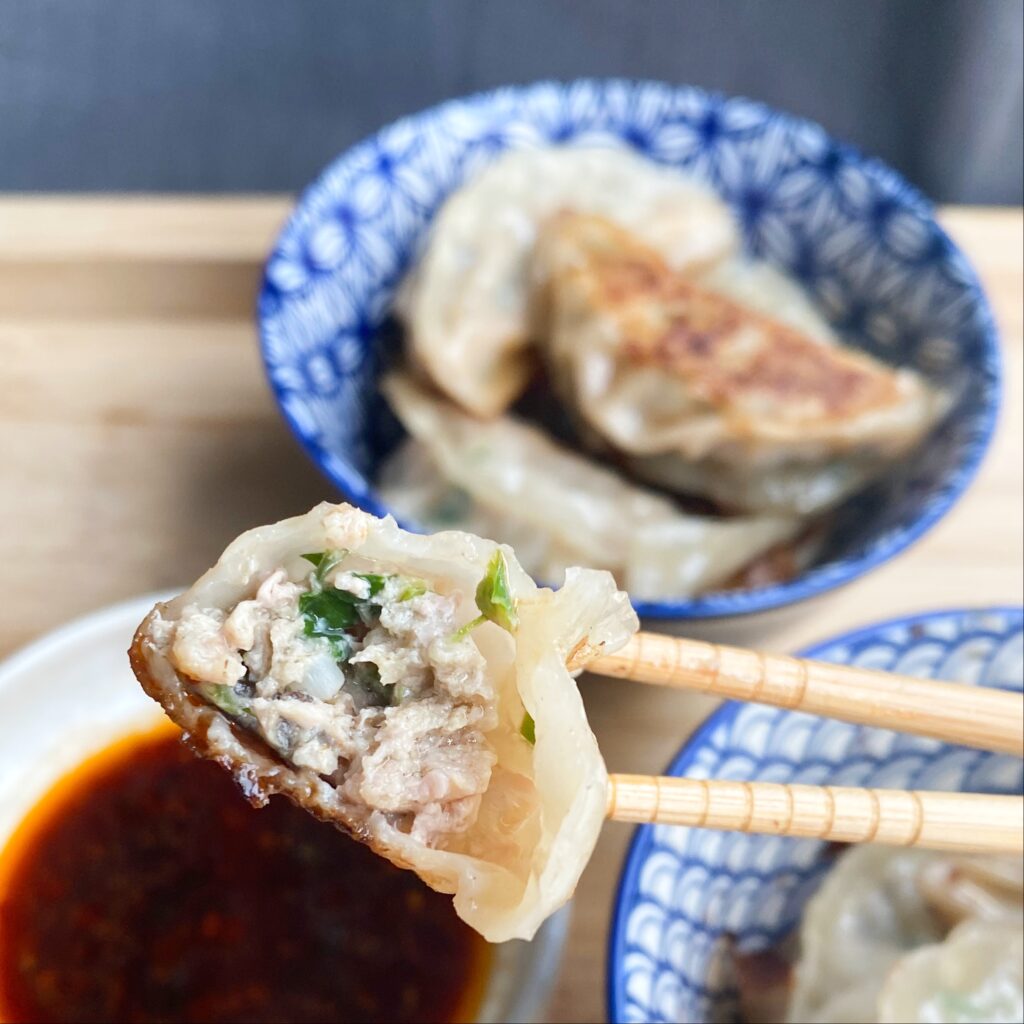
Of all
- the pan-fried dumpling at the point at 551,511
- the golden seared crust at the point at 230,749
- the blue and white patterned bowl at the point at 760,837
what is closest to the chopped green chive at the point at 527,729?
the golden seared crust at the point at 230,749

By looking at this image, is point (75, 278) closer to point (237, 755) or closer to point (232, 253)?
point (232, 253)

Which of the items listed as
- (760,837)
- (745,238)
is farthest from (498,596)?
(745,238)

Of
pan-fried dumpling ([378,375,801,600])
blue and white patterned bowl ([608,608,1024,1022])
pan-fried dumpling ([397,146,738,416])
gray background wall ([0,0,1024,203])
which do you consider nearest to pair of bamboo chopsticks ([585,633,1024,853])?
blue and white patterned bowl ([608,608,1024,1022])

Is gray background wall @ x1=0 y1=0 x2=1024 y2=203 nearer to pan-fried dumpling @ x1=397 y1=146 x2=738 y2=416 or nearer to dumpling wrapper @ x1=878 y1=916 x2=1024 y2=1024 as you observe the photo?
pan-fried dumpling @ x1=397 y1=146 x2=738 y2=416

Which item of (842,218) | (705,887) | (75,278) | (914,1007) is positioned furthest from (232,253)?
(914,1007)

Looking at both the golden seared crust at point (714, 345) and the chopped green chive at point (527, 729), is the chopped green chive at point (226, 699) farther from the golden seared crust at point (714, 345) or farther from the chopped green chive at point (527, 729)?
the golden seared crust at point (714, 345)
